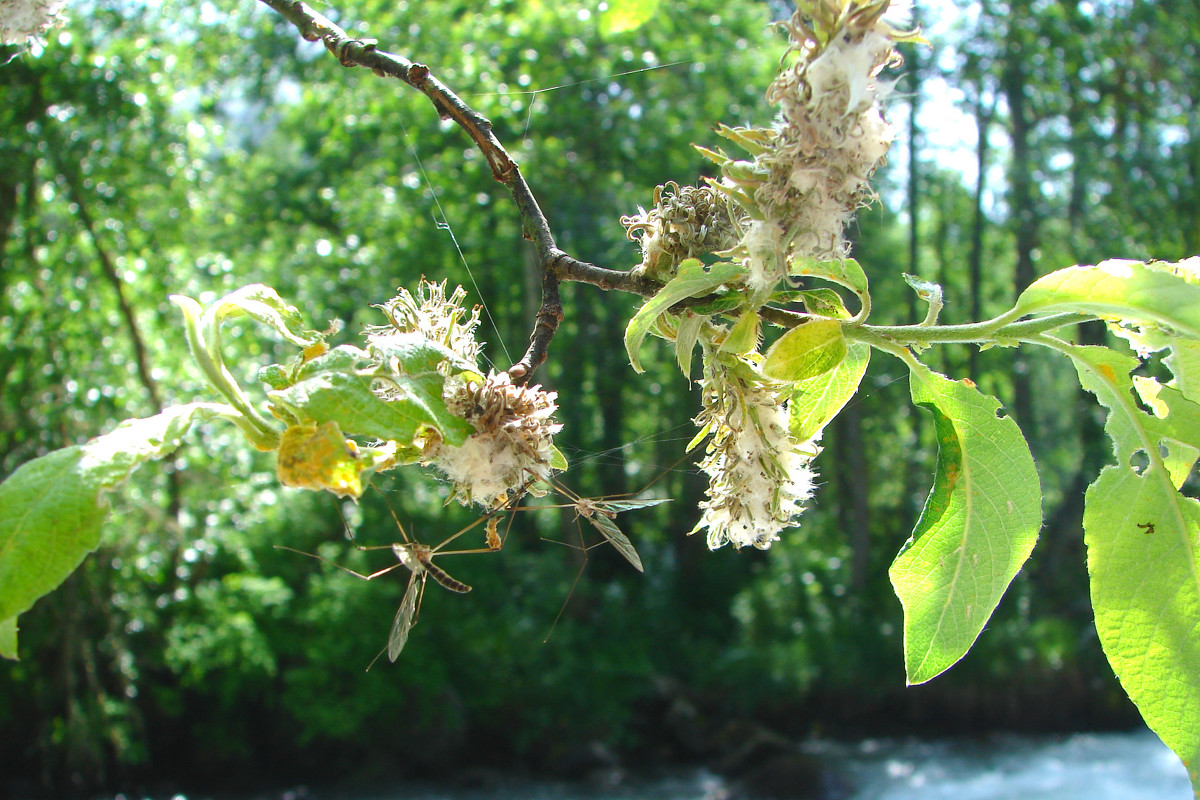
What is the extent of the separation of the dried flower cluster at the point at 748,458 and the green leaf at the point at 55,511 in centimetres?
30

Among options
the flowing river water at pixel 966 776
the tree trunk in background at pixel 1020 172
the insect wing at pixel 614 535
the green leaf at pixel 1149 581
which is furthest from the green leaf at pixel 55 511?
the tree trunk in background at pixel 1020 172

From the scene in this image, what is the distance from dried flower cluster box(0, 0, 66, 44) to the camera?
2.76ft

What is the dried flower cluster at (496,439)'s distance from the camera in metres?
0.49

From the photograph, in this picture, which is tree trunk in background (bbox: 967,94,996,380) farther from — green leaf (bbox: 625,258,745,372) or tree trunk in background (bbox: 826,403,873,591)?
green leaf (bbox: 625,258,745,372)

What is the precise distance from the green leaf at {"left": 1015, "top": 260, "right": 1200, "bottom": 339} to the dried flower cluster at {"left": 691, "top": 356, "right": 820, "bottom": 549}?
154 millimetres

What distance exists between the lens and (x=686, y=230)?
0.53 metres

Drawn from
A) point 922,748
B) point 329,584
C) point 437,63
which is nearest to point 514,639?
point 329,584

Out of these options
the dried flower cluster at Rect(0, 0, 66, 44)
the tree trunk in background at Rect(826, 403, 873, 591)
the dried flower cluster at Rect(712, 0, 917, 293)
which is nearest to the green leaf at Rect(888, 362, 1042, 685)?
the dried flower cluster at Rect(712, 0, 917, 293)

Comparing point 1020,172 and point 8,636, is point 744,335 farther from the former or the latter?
point 1020,172

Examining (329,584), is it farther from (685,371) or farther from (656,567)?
(685,371)

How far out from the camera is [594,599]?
289 inches

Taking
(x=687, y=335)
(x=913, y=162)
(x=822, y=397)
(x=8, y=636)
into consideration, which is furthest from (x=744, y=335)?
(x=913, y=162)

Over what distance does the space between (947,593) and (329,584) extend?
559 centimetres

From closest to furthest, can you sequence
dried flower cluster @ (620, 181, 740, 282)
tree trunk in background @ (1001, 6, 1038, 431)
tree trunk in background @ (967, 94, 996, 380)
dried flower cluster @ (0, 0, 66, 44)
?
dried flower cluster @ (620, 181, 740, 282) → dried flower cluster @ (0, 0, 66, 44) → tree trunk in background @ (1001, 6, 1038, 431) → tree trunk in background @ (967, 94, 996, 380)
